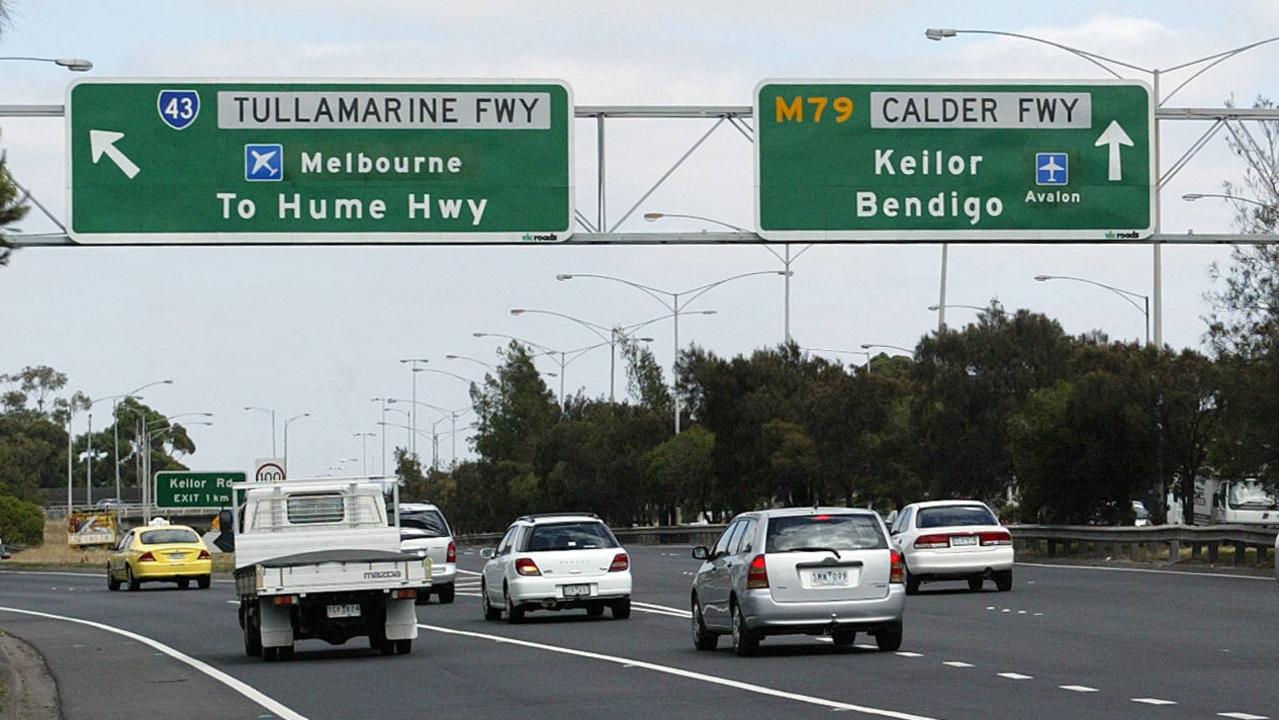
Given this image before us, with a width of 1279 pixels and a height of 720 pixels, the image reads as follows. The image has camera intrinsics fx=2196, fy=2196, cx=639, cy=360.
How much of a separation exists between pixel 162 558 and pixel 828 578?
1189 inches

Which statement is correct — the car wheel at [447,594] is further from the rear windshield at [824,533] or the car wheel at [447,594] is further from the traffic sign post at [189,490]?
the traffic sign post at [189,490]

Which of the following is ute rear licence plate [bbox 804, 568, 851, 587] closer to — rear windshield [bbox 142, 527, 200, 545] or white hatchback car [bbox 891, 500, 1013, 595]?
white hatchback car [bbox 891, 500, 1013, 595]

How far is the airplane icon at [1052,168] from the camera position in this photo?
1176 inches

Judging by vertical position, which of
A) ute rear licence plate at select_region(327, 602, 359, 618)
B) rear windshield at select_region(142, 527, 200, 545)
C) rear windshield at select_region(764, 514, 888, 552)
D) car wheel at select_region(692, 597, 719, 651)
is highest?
rear windshield at select_region(764, 514, 888, 552)

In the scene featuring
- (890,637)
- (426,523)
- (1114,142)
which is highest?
(1114,142)

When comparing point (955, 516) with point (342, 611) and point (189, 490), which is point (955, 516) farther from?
point (189, 490)

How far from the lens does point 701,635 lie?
2472cm

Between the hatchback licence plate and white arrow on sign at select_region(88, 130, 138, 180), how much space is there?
36.2 feet

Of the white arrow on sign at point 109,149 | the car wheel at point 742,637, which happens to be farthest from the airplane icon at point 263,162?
the car wheel at point 742,637

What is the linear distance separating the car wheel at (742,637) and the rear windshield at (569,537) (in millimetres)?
7733

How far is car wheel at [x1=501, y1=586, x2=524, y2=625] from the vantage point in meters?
31.2

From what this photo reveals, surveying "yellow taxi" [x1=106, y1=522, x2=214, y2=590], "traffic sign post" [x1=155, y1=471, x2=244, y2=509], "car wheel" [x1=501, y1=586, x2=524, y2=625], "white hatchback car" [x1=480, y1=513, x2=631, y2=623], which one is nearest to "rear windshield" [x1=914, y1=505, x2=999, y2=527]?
"white hatchback car" [x1=480, y1=513, x2=631, y2=623]

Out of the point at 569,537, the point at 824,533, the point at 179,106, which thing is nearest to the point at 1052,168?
the point at 569,537

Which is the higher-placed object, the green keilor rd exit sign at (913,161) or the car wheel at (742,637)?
the green keilor rd exit sign at (913,161)
